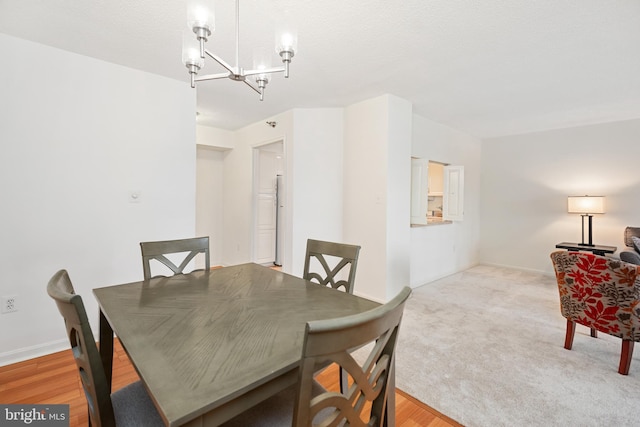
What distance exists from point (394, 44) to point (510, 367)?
97.9 inches

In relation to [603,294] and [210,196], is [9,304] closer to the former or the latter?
[210,196]

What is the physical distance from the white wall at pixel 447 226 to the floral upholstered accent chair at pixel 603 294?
1.84m

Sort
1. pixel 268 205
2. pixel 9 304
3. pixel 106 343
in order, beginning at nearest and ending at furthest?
pixel 106 343
pixel 9 304
pixel 268 205

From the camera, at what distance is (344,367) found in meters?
0.72

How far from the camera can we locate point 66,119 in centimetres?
228

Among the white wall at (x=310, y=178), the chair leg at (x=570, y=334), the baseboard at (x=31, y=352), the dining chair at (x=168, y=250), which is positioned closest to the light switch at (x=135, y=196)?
the dining chair at (x=168, y=250)

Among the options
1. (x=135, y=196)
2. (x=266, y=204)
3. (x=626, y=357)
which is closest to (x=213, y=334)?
(x=135, y=196)

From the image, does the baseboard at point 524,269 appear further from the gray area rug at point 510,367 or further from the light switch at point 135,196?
the light switch at point 135,196

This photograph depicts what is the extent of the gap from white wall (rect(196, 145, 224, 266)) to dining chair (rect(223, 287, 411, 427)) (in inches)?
164

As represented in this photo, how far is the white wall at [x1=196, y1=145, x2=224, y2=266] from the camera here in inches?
189

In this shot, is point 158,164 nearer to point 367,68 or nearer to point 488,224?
point 367,68

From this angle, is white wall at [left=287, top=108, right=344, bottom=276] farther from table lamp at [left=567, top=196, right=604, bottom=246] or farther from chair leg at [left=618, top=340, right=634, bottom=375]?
table lamp at [left=567, top=196, right=604, bottom=246]

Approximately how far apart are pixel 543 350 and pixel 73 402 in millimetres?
3275

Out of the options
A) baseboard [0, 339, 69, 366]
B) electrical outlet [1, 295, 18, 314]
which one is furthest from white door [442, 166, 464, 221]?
electrical outlet [1, 295, 18, 314]
